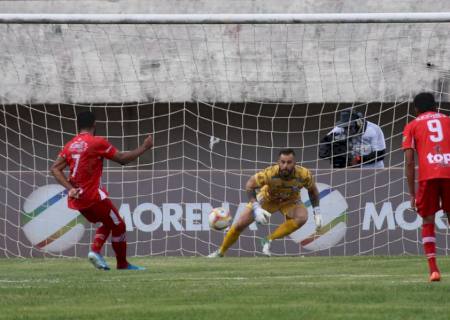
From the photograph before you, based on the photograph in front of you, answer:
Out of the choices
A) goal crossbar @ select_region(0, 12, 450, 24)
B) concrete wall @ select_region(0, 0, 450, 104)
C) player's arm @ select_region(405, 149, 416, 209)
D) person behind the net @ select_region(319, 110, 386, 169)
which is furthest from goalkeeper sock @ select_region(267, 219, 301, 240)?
player's arm @ select_region(405, 149, 416, 209)

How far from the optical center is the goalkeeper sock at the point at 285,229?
1841cm

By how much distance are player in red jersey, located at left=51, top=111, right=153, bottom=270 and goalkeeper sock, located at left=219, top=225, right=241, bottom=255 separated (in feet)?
12.2

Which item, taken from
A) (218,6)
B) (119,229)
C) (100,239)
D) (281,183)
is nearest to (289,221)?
(281,183)

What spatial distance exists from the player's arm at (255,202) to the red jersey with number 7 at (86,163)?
11.3 ft

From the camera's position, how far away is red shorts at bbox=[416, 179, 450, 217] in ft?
39.3

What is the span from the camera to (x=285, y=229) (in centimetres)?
1842

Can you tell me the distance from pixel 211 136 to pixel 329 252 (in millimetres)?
4441

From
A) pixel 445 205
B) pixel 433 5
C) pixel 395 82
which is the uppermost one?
pixel 433 5

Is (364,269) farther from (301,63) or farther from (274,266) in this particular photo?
(301,63)

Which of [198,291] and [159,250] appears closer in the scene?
[198,291]

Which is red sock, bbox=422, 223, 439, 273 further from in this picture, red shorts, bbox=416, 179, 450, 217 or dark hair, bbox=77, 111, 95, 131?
dark hair, bbox=77, 111, 95, 131

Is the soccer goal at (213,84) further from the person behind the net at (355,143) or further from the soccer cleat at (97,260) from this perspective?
the soccer cleat at (97,260)

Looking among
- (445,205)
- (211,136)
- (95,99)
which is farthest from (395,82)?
(445,205)

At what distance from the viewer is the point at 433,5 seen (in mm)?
24516
